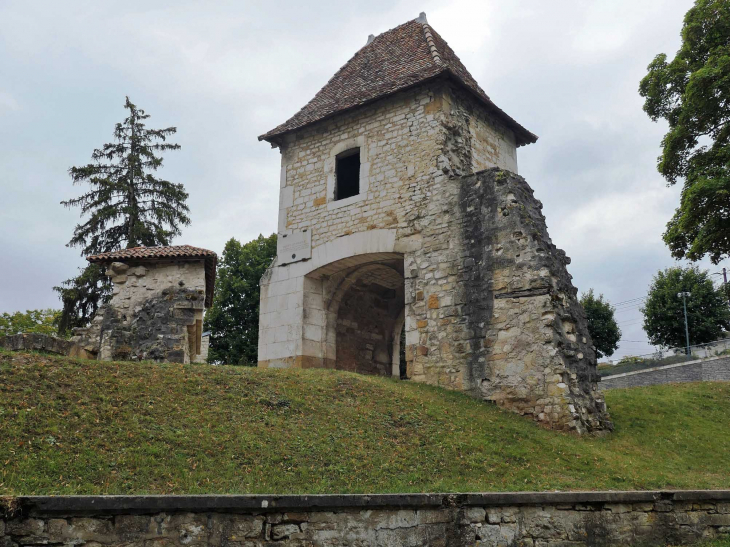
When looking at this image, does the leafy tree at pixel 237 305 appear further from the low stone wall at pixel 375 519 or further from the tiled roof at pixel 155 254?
the low stone wall at pixel 375 519

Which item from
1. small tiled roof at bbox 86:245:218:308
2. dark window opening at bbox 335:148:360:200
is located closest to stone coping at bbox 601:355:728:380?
dark window opening at bbox 335:148:360:200

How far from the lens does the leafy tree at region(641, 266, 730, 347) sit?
33250mm

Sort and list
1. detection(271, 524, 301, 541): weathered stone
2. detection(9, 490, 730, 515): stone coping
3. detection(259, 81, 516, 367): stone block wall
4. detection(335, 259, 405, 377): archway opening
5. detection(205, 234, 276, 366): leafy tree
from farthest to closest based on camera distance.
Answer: detection(205, 234, 276, 366): leafy tree → detection(335, 259, 405, 377): archway opening → detection(259, 81, 516, 367): stone block wall → detection(271, 524, 301, 541): weathered stone → detection(9, 490, 730, 515): stone coping

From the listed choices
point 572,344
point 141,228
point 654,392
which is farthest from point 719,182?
point 141,228

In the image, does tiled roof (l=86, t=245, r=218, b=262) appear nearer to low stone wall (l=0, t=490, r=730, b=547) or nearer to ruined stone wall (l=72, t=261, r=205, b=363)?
ruined stone wall (l=72, t=261, r=205, b=363)

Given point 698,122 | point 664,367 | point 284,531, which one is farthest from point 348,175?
point 664,367

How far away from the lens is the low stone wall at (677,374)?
25.1m

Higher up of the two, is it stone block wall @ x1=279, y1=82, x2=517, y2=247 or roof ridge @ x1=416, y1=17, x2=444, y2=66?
roof ridge @ x1=416, y1=17, x2=444, y2=66

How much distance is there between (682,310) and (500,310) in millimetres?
24860

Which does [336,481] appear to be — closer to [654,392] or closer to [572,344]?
[572,344]

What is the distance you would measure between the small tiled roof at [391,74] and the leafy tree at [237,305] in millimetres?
13724

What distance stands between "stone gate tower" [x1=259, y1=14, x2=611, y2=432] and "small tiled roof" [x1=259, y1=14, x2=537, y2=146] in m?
→ 0.06

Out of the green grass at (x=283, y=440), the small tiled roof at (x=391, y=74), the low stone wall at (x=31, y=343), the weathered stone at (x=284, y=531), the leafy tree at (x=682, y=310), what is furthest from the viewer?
the leafy tree at (x=682, y=310)

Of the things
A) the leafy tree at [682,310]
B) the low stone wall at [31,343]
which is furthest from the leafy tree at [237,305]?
the leafy tree at [682,310]
